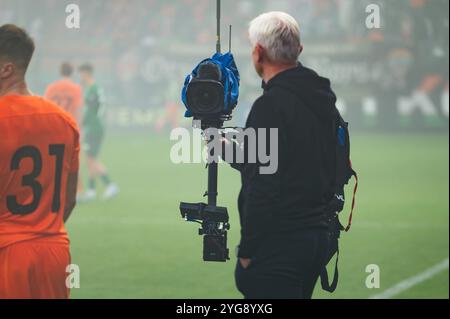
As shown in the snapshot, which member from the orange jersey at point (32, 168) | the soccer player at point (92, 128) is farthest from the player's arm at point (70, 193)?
the soccer player at point (92, 128)

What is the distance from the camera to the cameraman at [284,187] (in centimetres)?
371

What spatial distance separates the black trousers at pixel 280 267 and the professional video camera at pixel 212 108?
243 millimetres

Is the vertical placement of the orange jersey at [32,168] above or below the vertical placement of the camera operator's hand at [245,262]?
above

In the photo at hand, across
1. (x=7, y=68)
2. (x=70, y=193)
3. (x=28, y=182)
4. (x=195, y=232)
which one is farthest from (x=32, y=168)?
(x=195, y=232)

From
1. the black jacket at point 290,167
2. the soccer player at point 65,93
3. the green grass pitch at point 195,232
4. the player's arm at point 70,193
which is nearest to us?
the black jacket at point 290,167

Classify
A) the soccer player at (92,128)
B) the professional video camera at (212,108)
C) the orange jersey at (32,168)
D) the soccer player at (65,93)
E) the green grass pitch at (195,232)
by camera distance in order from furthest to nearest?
the soccer player at (92,128) → the soccer player at (65,93) → the green grass pitch at (195,232) → the orange jersey at (32,168) → the professional video camera at (212,108)

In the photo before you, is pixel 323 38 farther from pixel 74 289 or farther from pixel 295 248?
pixel 295 248

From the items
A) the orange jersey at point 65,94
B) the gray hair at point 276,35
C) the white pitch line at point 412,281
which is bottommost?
the white pitch line at point 412,281

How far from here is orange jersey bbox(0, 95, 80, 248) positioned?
4.24 m

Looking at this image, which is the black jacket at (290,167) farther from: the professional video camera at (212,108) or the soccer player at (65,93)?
the soccer player at (65,93)

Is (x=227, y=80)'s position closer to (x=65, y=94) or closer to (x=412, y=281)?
(x=412, y=281)

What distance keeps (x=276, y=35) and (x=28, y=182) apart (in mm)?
1218

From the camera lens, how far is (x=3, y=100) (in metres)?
4.28
